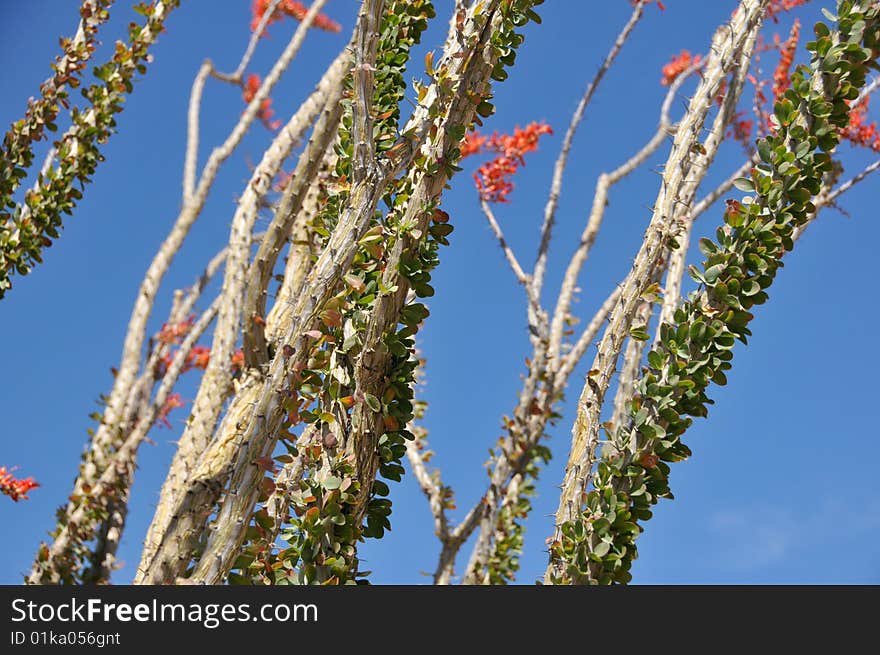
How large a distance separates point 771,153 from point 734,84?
2.17m

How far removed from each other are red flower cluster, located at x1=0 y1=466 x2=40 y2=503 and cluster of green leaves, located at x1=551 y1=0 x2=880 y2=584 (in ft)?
12.2

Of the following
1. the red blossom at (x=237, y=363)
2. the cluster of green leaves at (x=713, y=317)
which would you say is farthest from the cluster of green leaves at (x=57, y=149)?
the cluster of green leaves at (x=713, y=317)

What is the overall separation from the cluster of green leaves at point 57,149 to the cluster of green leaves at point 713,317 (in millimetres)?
3924

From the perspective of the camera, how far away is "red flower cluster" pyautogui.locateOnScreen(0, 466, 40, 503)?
18.8 feet

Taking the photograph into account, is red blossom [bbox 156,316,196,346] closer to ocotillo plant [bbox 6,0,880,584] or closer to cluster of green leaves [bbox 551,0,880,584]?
ocotillo plant [bbox 6,0,880,584]

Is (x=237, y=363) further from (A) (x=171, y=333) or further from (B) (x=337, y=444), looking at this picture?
(B) (x=337, y=444)

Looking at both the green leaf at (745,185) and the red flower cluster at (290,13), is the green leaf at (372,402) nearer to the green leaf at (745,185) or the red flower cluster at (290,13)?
the green leaf at (745,185)

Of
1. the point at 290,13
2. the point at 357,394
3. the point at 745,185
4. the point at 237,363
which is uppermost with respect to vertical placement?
the point at 290,13

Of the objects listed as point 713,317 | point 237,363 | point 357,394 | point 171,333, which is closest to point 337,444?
point 357,394

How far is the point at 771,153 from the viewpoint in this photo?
12.6 ft

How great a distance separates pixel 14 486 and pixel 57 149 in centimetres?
224

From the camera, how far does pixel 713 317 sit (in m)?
3.71

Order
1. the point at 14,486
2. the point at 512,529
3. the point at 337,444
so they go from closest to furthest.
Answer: the point at 337,444, the point at 14,486, the point at 512,529
